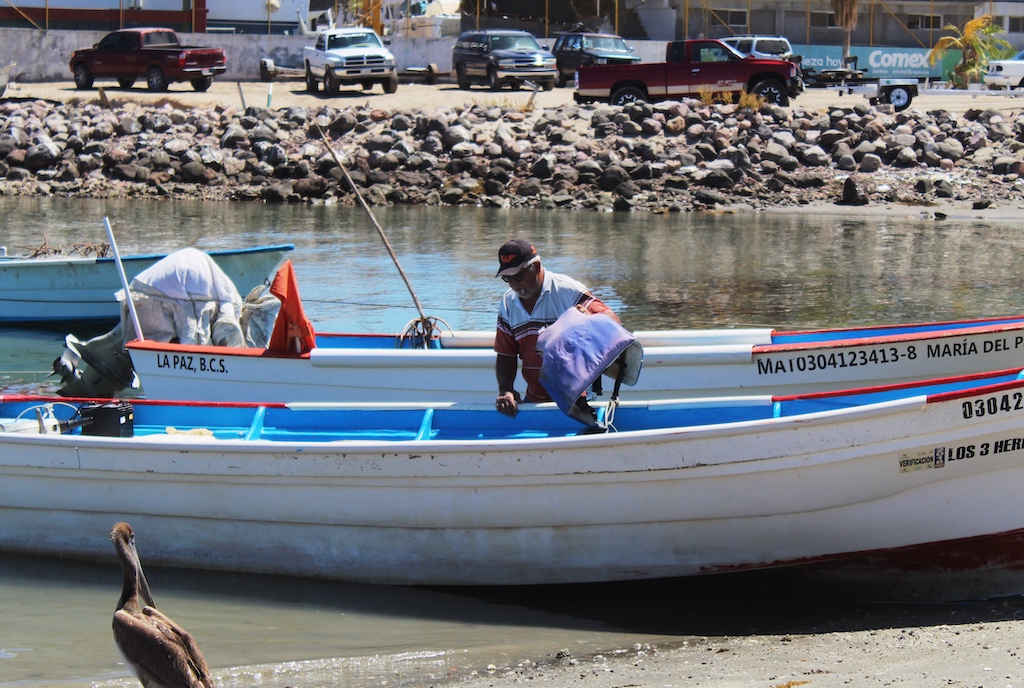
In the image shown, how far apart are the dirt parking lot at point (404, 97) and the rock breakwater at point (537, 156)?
6.26 feet

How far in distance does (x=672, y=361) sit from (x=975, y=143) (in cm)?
2225

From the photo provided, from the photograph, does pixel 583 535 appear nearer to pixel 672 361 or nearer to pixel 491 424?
pixel 491 424

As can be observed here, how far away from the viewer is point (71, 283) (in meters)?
13.8

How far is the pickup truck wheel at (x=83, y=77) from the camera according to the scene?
36562mm

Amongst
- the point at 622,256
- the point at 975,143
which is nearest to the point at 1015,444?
the point at 622,256

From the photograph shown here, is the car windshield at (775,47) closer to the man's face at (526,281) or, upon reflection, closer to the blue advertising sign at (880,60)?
the blue advertising sign at (880,60)

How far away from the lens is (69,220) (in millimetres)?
23766

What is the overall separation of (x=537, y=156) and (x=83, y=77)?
1662cm

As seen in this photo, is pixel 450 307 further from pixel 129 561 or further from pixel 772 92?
pixel 772 92

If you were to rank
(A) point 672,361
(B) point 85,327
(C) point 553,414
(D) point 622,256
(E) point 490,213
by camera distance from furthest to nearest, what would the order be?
(E) point 490,213
(D) point 622,256
(B) point 85,327
(A) point 672,361
(C) point 553,414

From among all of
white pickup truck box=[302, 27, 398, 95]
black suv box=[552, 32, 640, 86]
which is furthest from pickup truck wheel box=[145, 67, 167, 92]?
black suv box=[552, 32, 640, 86]

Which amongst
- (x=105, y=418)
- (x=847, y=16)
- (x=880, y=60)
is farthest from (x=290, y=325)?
(x=880, y=60)

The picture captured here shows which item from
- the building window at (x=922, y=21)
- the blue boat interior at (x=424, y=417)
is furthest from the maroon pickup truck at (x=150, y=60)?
the blue boat interior at (x=424, y=417)

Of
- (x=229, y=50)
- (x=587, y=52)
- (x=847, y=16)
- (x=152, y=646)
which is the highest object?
(x=847, y=16)
